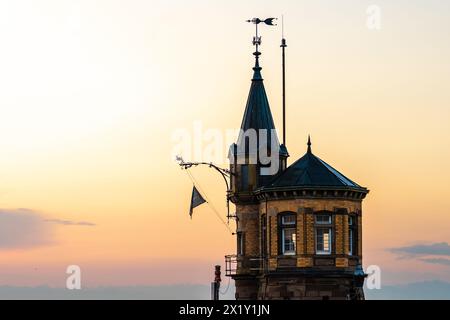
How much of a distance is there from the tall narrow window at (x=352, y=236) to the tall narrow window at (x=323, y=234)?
1.44 meters

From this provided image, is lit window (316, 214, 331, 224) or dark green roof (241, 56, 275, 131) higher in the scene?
dark green roof (241, 56, 275, 131)

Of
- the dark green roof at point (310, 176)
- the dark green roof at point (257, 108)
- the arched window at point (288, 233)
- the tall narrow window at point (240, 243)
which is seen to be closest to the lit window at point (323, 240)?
the arched window at point (288, 233)

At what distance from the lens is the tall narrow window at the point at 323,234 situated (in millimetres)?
71562

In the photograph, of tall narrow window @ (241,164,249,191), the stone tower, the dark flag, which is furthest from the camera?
the dark flag

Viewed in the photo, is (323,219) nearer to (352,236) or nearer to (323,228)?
(323,228)

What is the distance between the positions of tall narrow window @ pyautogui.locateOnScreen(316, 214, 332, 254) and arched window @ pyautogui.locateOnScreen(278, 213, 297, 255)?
121 cm

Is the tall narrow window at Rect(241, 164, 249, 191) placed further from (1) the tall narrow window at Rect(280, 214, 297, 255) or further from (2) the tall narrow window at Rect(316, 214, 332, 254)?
(2) the tall narrow window at Rect(316, 214, 332, 254)

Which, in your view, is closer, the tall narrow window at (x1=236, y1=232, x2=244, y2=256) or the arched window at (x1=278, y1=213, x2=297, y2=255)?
the arched window at (x1=278, y1=213, x2=297, y2=255)

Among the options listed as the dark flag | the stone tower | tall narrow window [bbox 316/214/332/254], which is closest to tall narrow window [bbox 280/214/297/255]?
the stone tower

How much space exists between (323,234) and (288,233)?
1856 mm

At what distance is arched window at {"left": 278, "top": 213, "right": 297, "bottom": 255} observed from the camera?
2825 inches

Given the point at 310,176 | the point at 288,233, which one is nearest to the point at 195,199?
the point at 288,233
